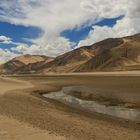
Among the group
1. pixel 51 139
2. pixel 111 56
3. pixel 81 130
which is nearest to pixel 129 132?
pixel 81 130

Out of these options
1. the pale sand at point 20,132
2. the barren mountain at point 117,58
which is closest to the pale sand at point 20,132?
the pale sand at point 20,132

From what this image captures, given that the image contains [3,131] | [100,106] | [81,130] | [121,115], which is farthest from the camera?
[100,106]

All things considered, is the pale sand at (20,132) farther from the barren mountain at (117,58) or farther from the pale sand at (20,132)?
the barren mountain at (117,58)

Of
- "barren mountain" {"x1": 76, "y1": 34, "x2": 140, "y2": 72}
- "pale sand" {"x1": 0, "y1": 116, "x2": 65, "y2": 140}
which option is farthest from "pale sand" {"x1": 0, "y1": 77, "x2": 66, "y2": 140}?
"barren mountain" {"x1": 76, "y1": 34, "x2": 140, "y2": 72}

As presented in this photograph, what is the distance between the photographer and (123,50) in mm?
191000

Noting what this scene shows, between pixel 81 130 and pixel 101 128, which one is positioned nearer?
pixel 81 130

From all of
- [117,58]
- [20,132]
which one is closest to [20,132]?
[20,132]

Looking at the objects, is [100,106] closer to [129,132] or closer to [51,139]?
[129,132]

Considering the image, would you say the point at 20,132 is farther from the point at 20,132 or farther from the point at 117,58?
the point at 117,58

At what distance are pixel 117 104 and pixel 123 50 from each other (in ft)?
562

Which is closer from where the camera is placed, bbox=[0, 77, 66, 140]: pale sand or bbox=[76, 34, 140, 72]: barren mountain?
bbox=[0, 77, 66, 140]: pale sand

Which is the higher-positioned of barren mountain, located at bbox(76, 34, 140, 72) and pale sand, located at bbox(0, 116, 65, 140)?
barren mountain, located at bbox(76, 34, 140, 72)

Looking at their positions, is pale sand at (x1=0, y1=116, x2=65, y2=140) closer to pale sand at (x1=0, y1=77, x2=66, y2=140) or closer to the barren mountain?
pale sand at (x1=0, y1=77, x2=66, y2=140)

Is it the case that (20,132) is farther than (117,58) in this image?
No
